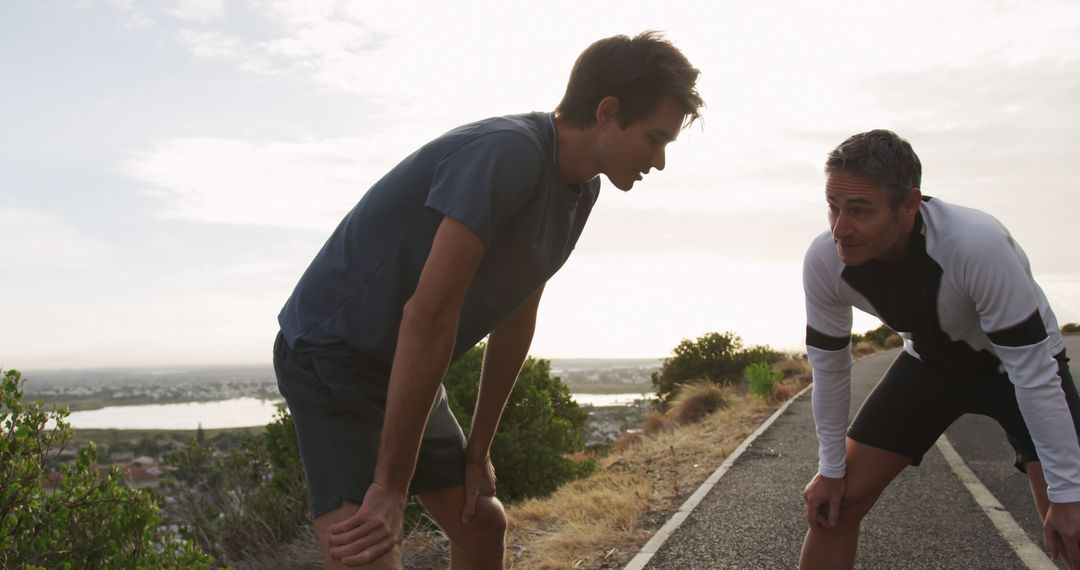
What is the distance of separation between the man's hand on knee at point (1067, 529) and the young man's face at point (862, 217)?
0.96 m

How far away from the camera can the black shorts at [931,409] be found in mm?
3168

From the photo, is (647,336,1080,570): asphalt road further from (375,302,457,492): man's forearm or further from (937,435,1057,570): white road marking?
(375,302,457,492): man's forearm

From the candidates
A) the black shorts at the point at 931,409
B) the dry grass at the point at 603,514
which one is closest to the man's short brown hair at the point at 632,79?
the black shorts at the point at 931,409

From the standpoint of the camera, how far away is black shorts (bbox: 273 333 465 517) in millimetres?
2240

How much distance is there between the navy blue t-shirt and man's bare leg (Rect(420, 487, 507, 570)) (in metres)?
0.59

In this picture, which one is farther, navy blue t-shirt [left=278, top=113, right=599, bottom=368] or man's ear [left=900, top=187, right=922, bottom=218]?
man's ear [left=900, top=187, right=922, bottom=218]

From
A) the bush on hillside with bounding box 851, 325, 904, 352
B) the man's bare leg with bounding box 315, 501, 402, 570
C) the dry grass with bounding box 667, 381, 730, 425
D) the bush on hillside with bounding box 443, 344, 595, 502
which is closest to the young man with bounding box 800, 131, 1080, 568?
the man's bare leg with bounding box 315, 501, 402, 570

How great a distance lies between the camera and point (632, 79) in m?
2.36

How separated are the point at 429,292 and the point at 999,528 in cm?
528

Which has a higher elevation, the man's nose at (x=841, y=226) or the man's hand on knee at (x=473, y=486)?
the man's nose at (x=841, y=226)

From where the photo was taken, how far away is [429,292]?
1997 mm

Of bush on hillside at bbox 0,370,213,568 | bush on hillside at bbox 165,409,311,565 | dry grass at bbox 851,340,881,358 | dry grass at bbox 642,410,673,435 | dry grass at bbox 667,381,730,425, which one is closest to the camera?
bush on hillside at bbox 0,370,213,568

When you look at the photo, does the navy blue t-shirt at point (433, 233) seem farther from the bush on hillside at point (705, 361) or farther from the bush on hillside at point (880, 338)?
the bush on hillside at point (880, 338)

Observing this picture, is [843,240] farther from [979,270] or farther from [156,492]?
[156,492]
